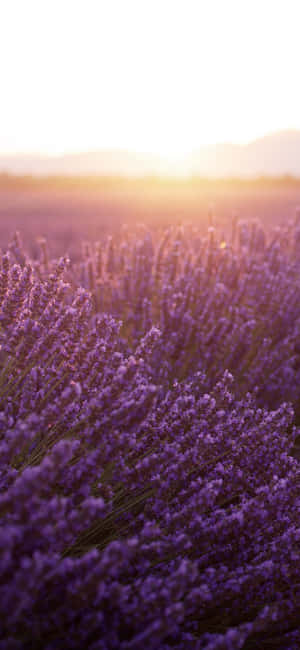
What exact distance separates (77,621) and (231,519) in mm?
453

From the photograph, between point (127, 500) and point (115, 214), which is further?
point (115, 214)

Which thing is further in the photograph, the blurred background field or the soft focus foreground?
the blurred background field

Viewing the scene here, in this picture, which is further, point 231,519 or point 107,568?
point 231,519

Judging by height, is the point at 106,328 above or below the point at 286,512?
above

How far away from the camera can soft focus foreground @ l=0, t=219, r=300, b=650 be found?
3.25 ft

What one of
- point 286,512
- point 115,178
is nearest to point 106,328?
point 286,512

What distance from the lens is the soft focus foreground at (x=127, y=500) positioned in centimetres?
99

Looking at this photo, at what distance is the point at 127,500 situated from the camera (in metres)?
1.53

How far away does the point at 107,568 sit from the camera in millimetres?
958

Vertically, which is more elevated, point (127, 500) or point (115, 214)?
point (115, 214)

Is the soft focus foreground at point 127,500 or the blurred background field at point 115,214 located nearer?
the soft focus foreground at point 127,500

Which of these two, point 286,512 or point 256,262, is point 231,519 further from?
point 256,262

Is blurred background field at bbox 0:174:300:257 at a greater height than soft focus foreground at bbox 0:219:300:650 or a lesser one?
greater

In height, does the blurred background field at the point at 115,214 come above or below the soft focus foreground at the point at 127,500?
above
